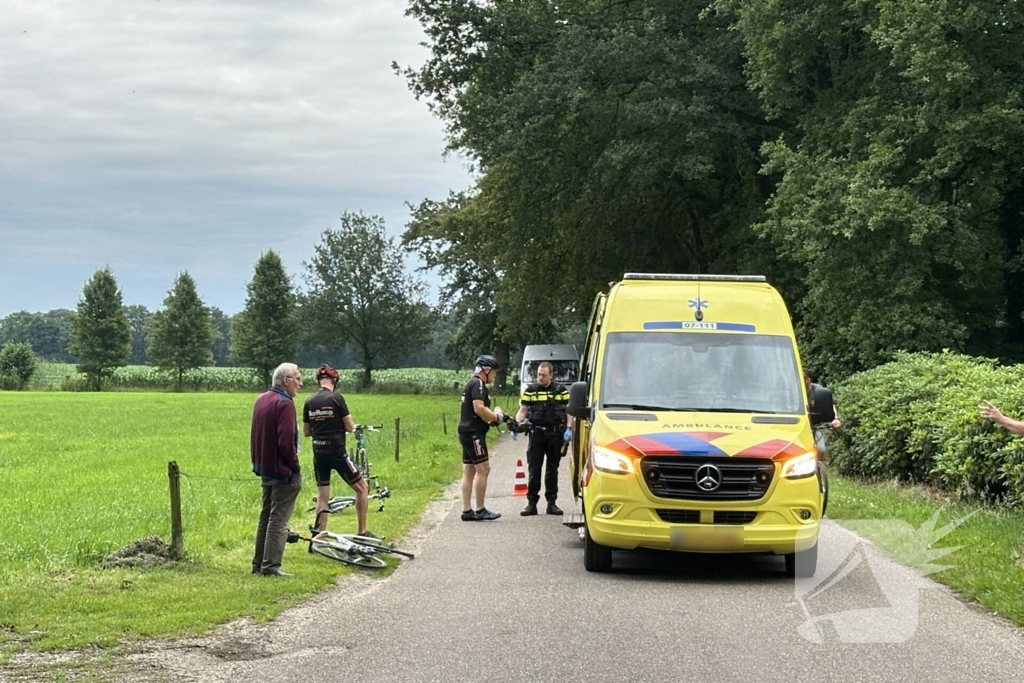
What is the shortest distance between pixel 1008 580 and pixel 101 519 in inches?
403

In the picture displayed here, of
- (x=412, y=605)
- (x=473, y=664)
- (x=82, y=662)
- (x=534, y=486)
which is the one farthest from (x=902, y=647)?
(x=534, y=486)

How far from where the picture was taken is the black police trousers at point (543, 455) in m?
14.5

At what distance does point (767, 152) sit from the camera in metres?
27.6

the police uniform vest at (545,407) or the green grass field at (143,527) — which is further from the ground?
the police uniform vest at (545,407)

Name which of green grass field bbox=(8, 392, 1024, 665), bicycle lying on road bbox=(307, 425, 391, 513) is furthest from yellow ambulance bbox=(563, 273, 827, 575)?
bicycle lying on road bbox=(307, 425, 391, 513)

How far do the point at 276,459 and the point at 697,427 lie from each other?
370cm

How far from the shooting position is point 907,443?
17.0 metres

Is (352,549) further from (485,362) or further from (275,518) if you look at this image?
(485,362)

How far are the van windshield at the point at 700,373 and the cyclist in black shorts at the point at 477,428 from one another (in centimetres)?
274

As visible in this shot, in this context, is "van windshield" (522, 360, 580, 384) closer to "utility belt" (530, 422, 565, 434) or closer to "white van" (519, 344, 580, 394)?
"white van" (519, 344, 580, 394)

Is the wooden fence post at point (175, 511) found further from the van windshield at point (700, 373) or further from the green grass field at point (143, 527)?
the van windshield at point (700, 373)

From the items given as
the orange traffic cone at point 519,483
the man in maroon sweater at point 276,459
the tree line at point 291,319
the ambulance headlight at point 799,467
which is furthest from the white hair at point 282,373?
the tree line at point 291,319

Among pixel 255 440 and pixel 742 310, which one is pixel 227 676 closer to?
pixel 255 440

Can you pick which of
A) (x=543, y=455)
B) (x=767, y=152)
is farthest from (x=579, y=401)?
(x=767, y=152)
